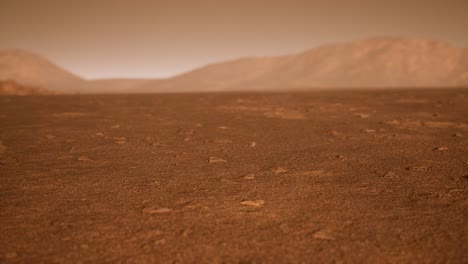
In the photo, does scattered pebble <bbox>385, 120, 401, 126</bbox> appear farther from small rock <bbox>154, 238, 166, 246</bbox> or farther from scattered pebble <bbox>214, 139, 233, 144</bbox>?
small rock <bbox>154, 238, 166, 246</bbox>

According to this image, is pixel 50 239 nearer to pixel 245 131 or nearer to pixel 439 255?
pixel 439 255

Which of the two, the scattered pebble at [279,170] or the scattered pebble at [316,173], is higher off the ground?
the scattered pebble at [279,170]

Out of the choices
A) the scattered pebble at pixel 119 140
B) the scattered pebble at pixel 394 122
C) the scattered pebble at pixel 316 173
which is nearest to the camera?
the scattered pebble at pixel 316 173

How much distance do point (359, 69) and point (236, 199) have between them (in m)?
104

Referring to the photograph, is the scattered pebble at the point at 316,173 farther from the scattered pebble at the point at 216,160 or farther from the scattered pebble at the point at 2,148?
Answer: the scattered pebble at the point at 2,148

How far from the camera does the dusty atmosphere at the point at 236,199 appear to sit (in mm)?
2047

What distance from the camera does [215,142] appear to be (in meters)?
5.59

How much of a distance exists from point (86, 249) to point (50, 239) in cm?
28

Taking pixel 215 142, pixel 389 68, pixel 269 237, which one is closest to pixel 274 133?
pixel 215 142

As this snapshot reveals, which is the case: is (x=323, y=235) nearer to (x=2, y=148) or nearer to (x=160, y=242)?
(x=160, y=242)

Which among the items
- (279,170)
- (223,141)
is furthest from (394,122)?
(279,170)

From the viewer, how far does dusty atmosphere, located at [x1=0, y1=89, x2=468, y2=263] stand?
205cm

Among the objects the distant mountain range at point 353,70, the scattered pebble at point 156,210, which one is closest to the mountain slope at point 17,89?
the scattered pebble at point 156,210

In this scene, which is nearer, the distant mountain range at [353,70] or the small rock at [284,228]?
the small rock at [284,228]
